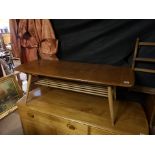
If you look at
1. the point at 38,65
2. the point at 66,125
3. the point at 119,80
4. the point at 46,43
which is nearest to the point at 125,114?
the point at 119,80

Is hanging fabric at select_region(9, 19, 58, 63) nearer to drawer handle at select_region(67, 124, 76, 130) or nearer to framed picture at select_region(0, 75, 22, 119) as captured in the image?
framed picture at select_region(0, 75, 22, 119)

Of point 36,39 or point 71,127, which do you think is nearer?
point 71,127

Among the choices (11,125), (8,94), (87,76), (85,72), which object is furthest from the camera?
(8,94)

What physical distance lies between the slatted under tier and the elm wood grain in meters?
0.17

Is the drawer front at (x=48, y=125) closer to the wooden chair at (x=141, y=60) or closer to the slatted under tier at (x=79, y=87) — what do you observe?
the slatted under tier at (x=79, y=87)

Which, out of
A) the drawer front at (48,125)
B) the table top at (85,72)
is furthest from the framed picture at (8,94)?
the table top at (85,72)

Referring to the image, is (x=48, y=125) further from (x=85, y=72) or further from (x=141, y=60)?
(x=141, y=60)

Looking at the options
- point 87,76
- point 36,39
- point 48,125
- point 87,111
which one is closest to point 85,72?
point 87,76

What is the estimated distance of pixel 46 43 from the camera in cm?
184

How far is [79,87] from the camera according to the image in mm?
1464

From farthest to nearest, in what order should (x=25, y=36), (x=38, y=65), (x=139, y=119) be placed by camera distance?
1. (x=25, y=36)
2. (x=38, y=65)
3. (x=139, y=119)

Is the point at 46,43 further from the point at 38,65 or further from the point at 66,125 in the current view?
the point at 66,125

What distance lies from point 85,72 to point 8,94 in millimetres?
1367
